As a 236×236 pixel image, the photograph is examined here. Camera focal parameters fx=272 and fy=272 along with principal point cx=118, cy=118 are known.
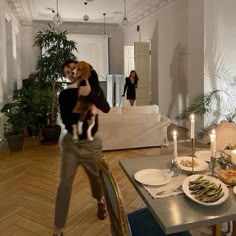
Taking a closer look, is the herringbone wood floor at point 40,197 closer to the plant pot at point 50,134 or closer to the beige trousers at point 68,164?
the beige trousers at point 68,164

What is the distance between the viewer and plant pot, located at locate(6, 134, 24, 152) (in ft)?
14.8

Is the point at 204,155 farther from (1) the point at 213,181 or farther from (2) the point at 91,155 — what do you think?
(2) the point at 91,155

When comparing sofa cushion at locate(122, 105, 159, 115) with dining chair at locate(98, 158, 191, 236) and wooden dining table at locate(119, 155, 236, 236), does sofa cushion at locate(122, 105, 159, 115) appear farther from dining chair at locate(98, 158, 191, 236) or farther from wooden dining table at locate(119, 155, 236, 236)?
wooden dining table at locate(119, 155, 236, 236)

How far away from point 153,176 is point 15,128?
375 centimetres

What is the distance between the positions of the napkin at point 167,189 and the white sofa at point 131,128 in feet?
9.88

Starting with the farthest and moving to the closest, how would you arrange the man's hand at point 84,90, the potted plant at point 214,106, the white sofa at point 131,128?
the potted plant at point 214,106, the white sofa at point 131,128, the man's hand at point 84,90

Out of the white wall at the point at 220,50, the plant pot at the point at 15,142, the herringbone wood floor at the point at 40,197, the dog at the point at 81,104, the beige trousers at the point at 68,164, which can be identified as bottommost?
the herringbone wood floor at the point at 40,197

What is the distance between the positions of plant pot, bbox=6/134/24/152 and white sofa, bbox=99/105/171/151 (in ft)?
4.55

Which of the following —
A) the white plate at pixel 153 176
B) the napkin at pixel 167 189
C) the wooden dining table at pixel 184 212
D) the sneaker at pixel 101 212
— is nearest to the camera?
the wooden dining table at pixel 184 212

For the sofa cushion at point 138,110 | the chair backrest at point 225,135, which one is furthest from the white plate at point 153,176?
the sofa cushion at point 138,110

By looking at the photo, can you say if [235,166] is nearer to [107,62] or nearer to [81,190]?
[81,190]

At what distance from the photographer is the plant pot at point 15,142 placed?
452 centimetres

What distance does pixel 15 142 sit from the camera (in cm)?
455

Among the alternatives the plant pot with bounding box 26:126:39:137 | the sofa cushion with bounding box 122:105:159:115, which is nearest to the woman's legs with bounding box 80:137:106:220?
the sofa cushion with bounding box 122:105:159:115
